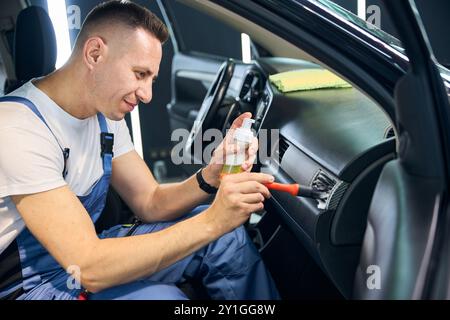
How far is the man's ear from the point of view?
1121 millimetres

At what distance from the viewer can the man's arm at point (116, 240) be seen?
0.98 metres

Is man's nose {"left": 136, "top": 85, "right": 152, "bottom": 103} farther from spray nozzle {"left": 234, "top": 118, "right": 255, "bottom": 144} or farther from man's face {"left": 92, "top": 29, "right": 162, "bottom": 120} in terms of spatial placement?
spray nozzle {"left": 234, "top": 118, "right": 255, "bottom": 144}

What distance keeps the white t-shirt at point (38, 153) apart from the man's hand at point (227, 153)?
27 cm

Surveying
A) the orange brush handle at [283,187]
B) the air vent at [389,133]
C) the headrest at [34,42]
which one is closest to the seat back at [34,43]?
the headrest at [34,42]

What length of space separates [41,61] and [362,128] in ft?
2.65

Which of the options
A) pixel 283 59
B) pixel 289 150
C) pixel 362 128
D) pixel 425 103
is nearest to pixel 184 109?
pixel 283 59

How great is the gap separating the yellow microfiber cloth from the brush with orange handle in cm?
44

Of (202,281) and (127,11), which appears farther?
(202,281)

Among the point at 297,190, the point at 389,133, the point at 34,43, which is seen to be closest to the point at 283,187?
the point at 297,190

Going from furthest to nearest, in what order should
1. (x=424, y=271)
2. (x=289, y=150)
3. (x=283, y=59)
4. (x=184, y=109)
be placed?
1. (x=184, y=109)
2. (x=283, y=59)
3. (x=289, y=150)
4. (x=424, y=271)

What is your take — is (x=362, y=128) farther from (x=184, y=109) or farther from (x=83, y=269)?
(x=184, y=109)

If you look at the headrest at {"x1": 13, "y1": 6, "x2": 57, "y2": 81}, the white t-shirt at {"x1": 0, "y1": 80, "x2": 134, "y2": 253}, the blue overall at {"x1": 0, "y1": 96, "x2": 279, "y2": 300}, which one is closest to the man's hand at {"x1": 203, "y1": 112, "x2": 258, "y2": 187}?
the blue overall at {"x1": 0, "y1": 96, "x2": 279, "y2": 300}

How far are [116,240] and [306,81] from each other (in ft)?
2.52

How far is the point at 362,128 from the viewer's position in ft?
3.90
